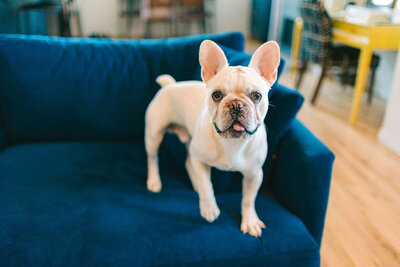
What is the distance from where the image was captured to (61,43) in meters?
1.75

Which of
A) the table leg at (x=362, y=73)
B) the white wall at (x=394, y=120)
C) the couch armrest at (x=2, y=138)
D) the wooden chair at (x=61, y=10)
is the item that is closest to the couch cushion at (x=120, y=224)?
the couch armrest at (x=2, y=138)

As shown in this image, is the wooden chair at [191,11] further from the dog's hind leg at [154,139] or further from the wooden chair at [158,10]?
the dog's hind leg at [154,139]

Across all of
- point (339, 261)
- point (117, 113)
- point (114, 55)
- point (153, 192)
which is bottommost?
point (339, 261)

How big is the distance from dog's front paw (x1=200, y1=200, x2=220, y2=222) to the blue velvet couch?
3 cm

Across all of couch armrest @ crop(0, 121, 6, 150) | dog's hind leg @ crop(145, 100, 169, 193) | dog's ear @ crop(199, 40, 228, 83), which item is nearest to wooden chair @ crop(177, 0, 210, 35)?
couch armrest @ crop(0, 121, 6, 150)

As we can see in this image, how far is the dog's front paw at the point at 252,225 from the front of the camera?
112cm

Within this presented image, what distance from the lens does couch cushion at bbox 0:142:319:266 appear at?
3.41ft

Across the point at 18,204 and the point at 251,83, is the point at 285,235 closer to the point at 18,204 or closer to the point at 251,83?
the point at 251,83

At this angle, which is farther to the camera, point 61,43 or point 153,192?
point 61,43

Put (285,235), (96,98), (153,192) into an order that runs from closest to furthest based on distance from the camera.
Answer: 1. (285,235)
2. (153,192)
3. (96,98)

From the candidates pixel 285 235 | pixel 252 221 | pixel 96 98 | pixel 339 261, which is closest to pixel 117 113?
pixel 96 98

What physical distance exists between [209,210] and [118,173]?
0.54m

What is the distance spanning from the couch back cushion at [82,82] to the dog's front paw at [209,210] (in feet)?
2.54

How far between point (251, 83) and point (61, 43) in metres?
1.26
